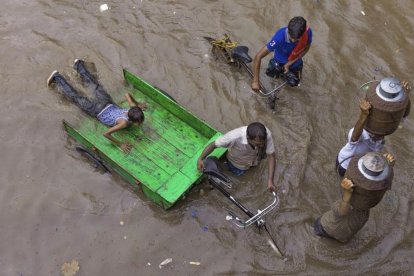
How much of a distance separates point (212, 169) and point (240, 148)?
484 millimetres

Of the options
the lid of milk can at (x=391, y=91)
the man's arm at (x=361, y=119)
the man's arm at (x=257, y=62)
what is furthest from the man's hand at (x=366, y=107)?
the man's arm at (x=257, y=62)

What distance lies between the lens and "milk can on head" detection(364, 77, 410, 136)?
4.23 metres

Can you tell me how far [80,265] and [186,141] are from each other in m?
2.16

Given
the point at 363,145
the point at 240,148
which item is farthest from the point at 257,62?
the point at 363,145

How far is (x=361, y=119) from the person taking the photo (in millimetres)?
4496

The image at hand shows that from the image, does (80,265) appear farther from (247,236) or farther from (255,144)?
(255,144)

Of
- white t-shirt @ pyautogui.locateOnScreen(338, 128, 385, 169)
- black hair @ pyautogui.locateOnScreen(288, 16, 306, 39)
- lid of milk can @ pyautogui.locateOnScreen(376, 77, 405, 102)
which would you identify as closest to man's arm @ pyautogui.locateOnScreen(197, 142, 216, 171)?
white t-shirt @ pyautogui.locateOnScreen(338, 128, 385, 169)

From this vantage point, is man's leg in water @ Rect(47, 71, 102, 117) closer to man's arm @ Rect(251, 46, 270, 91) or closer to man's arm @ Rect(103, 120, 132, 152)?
man's arm @ Rect(103, 120, 132, 152)

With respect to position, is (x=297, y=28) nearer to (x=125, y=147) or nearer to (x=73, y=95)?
(x=125, y=147)

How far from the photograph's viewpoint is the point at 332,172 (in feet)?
20.1

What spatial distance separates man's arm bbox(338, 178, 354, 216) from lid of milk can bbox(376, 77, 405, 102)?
879 millimetres

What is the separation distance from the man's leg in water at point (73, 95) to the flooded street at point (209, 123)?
19cm

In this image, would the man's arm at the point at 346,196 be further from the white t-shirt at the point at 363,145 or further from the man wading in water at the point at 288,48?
the man wading in water at the point at 288,48

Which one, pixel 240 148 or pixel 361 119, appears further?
pixel 240 148
